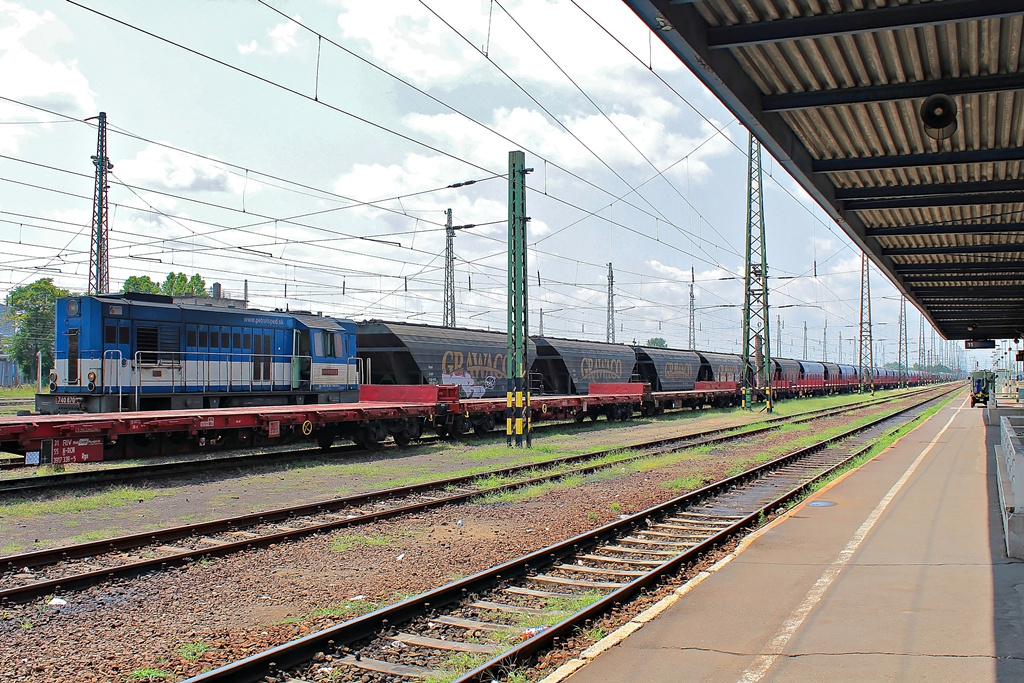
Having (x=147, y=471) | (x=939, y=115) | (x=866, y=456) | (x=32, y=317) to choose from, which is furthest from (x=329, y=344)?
(x=32, y=317)

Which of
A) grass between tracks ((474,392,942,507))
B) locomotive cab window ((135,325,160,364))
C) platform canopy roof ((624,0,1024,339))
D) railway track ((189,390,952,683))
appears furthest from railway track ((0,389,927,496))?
platform canopy roof ((624,0,1024,339))

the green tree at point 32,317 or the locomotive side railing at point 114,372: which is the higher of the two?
the green tree at point 32,317

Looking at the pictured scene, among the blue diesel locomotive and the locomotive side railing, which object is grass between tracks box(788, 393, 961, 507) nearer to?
the blue diesel locomotive

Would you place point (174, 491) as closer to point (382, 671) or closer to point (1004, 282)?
point (382, 671)

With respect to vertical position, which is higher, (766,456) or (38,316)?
(38,316)

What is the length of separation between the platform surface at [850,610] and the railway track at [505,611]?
578 millimetres

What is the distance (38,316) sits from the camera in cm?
6241

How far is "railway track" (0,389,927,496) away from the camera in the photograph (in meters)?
14.0

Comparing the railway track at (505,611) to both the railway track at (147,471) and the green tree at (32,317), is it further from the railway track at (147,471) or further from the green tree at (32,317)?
the green tree at (32,317)

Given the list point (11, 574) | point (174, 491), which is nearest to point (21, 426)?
point (174, 491)

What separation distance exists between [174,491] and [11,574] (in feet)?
18.3

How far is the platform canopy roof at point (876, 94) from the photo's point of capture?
26.3 feet

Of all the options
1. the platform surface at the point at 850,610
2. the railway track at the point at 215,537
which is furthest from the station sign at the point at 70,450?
Answer: the platform surface at the point at 850,610

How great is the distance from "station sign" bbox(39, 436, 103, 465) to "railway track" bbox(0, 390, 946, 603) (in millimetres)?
4722
